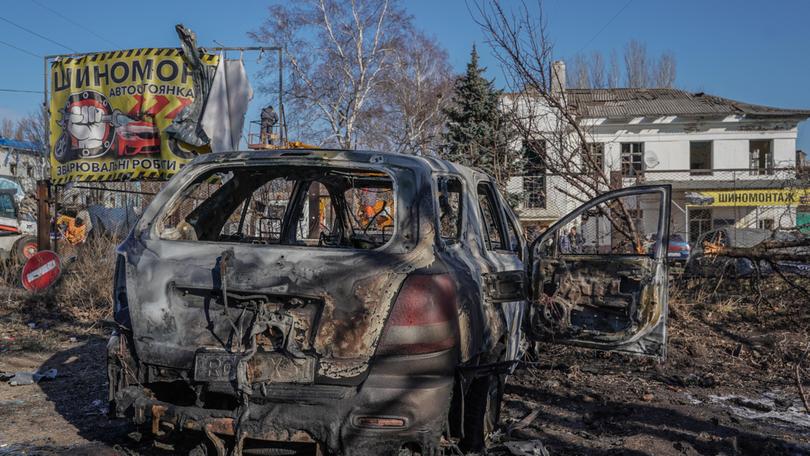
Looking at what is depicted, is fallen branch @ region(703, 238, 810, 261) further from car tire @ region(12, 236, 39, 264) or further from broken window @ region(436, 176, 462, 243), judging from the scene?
car tire @ region(12, 236, 39, 264)

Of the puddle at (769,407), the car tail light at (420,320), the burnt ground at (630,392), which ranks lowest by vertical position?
the puddle at (769,407)

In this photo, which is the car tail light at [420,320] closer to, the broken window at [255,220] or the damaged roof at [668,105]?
the broken window at [255,220]

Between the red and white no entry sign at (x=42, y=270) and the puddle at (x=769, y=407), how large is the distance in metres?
8.52

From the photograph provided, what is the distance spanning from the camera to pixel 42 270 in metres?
9.52

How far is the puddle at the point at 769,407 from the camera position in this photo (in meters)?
4.86

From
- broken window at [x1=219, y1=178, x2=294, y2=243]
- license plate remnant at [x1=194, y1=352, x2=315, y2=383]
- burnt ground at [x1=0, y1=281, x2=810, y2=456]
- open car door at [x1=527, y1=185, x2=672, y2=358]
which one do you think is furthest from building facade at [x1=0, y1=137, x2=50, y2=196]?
license plate remnant at [x1=194, y1=352, x2=315, y2=383]

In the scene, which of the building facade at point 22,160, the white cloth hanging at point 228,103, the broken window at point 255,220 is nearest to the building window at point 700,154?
the white cloth hanging at point 228,103

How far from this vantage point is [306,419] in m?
2.94

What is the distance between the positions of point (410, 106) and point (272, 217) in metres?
27.3

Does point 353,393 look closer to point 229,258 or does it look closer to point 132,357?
point 229,258

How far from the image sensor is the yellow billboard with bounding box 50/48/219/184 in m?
10.8

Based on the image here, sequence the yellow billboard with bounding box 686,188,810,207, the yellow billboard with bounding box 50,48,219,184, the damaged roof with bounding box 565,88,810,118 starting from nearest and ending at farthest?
the yellow billboard with bounding box 50,48,219,184
the yellow billboard with bounding box 686,188,810,207
the damaged roof with bounding box 565,88,810,118

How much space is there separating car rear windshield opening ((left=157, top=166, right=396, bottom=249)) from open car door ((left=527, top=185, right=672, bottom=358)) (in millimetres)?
1416

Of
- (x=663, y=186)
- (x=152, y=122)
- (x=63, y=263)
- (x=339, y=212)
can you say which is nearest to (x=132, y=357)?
(x=339, y=212)
